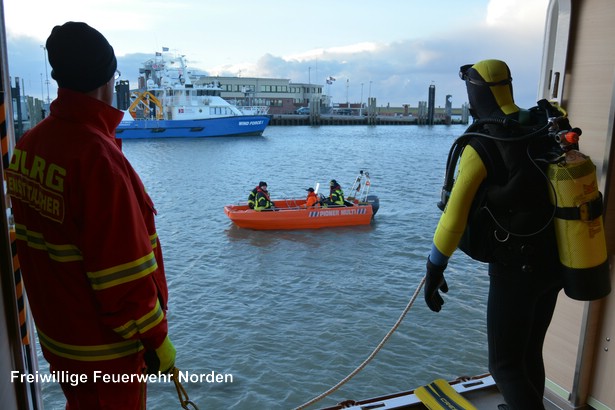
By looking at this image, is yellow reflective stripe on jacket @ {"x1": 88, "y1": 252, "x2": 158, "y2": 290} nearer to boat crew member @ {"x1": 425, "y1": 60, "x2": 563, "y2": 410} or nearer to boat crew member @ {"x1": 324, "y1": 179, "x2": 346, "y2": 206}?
boat crew member @ {"x1": 425, "y1": 60, "x2": 563, "y2": 410}

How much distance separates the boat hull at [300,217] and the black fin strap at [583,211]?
996 cm

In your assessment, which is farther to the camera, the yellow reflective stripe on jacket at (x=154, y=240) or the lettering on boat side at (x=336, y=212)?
the lettering on boat side at (x=336, y=212)

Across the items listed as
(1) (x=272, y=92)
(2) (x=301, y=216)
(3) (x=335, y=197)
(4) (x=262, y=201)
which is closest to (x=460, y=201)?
(2) (x=301, y=216)

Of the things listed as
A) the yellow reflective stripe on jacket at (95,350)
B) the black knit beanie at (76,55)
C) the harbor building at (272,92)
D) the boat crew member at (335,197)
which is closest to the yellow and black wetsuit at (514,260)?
the yellow reflective stripe on jacket at (95,350)

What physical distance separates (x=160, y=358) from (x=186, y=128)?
119 ft

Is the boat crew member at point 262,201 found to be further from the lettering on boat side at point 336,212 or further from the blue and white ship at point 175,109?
the blue and white ship at point 175,109

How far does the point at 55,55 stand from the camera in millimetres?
1375

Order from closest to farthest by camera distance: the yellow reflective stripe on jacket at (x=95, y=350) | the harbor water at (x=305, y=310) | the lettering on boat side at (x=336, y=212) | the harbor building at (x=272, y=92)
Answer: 1. the yellow reflective stripe on jacket at (x=95, y=350)
2. the harbor water at (x=305, y=310)
3. the lettering on boat side at (x=336, y=212)
4. the harbor building at (x=272, y=92)

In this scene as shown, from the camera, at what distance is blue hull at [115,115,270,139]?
1388 inches

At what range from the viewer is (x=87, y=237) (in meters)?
1.29

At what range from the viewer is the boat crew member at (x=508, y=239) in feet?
5.58

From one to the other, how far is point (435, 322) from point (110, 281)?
6.19 meters

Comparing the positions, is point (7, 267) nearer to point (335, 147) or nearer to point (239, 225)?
point (239, 225)

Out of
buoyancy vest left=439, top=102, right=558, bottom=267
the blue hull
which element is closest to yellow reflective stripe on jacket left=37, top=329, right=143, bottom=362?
buoyancy vest left=439, top=102, right=558, bottom=267
